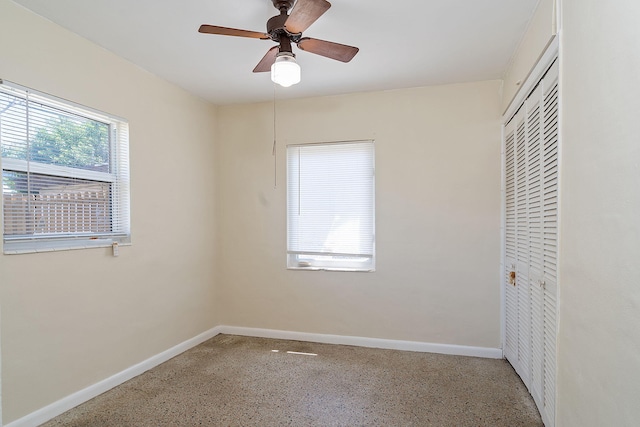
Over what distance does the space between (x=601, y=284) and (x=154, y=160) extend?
3.16 metres

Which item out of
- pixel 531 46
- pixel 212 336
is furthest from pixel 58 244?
pixel 531 46

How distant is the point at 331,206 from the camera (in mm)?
3713

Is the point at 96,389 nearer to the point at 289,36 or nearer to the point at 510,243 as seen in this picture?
the point at 289,36

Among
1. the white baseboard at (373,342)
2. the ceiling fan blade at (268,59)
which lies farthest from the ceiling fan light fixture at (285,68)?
the white baseboard at (373,342)

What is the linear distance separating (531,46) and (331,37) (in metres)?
1.30

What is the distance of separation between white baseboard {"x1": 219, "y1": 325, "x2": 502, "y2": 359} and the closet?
0.24m

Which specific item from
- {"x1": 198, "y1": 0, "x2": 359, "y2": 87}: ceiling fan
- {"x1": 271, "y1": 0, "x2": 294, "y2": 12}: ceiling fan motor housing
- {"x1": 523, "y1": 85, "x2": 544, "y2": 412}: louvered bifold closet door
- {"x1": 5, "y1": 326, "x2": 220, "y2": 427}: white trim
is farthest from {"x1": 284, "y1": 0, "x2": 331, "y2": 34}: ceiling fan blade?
{"x1": 5, "y1": 326, "x2": 220, "y2": 427}: white trim

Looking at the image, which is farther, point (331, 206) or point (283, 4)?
point (331, 206)

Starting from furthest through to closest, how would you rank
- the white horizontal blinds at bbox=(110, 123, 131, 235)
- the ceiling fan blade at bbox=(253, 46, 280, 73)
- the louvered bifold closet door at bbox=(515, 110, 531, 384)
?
the white horizontal blinds at bbox=(110, 123, 131, 235)
the louvered bifold closet door at bbox=(515, 110, 531, 384)
the ceiling fan blade at bbox=(253, 46, 280, 73)

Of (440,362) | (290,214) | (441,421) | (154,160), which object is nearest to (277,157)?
(290,214)

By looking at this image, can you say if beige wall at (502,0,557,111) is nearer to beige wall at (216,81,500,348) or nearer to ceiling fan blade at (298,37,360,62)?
beige wall at (216,81,500,348)

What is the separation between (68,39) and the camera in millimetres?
2400

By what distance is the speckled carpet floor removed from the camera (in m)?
2.29

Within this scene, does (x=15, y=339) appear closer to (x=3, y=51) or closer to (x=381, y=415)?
(x=3, y=51)
